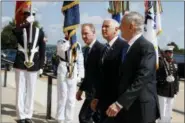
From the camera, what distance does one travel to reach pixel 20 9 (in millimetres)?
7750

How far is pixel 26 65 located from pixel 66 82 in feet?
2.59

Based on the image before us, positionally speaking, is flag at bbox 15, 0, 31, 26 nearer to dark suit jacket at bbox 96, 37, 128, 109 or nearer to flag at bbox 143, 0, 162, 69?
flag at bbox 143, 0, 162, 69

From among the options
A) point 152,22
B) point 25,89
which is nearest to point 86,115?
point 25,89

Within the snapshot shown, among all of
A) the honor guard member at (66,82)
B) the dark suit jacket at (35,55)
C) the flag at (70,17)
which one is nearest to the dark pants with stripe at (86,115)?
the honor guard member at (66,82)

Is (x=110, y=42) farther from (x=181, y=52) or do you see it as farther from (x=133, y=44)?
(x=181, y=52)

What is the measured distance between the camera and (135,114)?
415 cm

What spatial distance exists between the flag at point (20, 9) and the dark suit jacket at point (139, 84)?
12.6 feet

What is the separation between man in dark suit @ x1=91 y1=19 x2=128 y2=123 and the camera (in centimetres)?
481

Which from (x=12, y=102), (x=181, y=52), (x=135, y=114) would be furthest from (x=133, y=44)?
(x=181, y=52)

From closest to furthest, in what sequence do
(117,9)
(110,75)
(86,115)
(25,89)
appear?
(110,75) < (86,115) < (25,89) < (117,9)

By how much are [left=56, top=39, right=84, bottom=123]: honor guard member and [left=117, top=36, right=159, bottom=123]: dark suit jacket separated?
3243 mm

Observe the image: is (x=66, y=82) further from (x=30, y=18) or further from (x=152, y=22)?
(x=152, y=22)

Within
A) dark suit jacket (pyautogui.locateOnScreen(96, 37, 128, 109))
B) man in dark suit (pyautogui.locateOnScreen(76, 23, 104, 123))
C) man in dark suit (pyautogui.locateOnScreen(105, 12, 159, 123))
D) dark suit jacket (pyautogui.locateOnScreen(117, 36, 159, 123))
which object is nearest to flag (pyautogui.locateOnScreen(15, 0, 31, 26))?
man in dark suit (pyautogui.locateOnScreen(76, 23, 104, 123))

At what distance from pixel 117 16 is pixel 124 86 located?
5.39 meters
